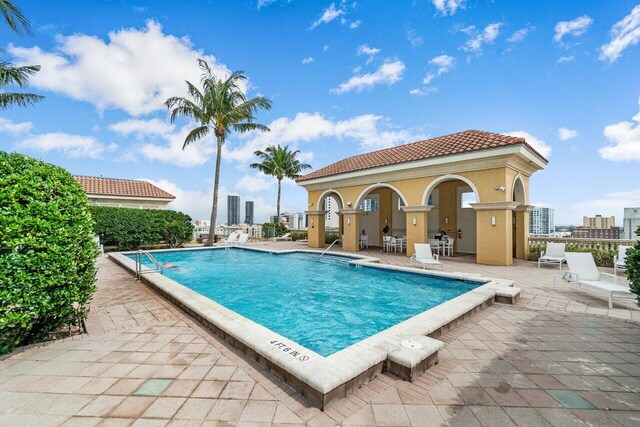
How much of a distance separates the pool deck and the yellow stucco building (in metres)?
6.85

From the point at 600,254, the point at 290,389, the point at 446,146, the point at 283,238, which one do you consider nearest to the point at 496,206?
the point at 446,146

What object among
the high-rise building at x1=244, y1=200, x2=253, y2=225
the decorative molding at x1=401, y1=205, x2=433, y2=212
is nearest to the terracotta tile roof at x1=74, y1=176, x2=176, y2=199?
the decorative molding at x1=401, y1=205, x2=433, y2=212

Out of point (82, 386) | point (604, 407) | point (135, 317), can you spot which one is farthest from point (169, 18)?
point (604, 407)

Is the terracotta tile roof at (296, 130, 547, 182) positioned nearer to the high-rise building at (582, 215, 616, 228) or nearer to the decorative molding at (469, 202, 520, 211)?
the decorative molding at (469, 202, 520, 211)

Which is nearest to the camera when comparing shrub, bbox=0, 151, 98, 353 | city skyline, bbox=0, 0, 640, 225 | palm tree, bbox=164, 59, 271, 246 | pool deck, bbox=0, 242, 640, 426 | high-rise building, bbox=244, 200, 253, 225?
pool deck, bbox=0, 242, 640, 426

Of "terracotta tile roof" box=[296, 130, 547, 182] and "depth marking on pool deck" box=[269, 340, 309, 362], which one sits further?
"terracotta tile roof" box=[296, 130, 547, 182]

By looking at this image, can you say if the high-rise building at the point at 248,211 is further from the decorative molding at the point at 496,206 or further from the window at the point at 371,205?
the decorative molding at the point at 496,206

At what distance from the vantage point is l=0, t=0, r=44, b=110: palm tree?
10008 mm

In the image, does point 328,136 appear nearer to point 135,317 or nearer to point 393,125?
point 393,125

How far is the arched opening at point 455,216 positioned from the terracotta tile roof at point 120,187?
22385 millimetres

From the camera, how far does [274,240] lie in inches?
930

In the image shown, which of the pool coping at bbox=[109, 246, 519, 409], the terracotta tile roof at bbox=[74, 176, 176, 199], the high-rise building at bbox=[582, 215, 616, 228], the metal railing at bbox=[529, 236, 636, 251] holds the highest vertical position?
the terracotta tile roof at bbox=[74, 176, 176, 199]

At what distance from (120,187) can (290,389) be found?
26.8 m

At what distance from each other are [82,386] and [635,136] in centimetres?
1960
